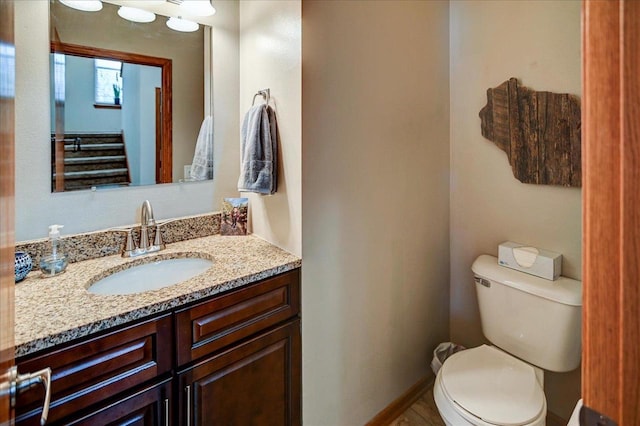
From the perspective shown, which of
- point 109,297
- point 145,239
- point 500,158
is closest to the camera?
point 109,297

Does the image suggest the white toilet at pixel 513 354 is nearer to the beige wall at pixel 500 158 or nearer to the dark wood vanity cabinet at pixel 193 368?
the beige wall at pixel 500 158

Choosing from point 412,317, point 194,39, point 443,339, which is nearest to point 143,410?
point 412,317

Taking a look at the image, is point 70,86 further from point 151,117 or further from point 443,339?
point 443,339

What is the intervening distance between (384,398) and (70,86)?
196 cm

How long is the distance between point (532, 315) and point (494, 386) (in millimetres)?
347

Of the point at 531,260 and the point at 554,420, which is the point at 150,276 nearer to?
the point at 531,260

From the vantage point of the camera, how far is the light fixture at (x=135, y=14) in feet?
4.63

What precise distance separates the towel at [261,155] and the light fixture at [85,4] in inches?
28.1

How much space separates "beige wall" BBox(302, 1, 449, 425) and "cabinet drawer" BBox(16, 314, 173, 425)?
0.56 metres

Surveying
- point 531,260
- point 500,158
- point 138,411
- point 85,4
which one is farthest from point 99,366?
point 500,158

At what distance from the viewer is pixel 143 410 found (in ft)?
3.22

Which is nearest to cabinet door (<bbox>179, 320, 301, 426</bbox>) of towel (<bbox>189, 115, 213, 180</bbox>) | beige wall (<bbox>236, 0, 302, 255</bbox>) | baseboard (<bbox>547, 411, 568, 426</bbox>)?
beige wall (<bbox>236, 0, 302, 255</bbox>)

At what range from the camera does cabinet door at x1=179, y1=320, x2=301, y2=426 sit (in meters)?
1.08

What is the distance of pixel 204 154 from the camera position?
1.67m
